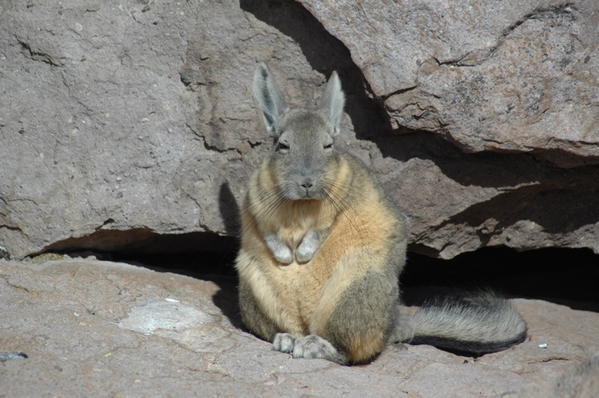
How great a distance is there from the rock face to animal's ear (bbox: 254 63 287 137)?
566 millimetres

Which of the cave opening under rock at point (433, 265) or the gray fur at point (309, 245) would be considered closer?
the gray fur at point (309, 245)

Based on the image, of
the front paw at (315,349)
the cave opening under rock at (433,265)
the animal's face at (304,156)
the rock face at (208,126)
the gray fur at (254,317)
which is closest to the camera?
the front paw at (315,349)

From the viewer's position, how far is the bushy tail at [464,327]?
572cm

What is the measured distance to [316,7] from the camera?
5.82 metres

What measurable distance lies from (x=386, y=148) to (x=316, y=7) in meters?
1.20

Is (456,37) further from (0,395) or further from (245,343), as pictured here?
(0,395)

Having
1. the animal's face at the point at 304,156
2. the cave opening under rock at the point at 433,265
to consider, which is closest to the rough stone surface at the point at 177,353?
the cave opening under rock at the point at 433,265

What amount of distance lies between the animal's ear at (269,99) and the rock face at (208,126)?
57cm

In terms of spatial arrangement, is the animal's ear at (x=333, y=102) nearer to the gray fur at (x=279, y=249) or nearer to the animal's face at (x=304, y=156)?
the animal's face at (x=304, y=156)

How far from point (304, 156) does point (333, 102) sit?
1.67 feet

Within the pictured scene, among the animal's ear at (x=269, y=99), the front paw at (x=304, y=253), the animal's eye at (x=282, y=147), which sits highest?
the animal's ear at (x=269, y=99)

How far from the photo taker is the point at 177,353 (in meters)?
5.00

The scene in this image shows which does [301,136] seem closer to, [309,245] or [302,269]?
[309,245]

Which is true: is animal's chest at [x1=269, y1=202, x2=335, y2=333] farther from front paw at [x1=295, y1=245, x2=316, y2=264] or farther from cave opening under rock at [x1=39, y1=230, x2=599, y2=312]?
cave opening under rock at [x1=39, y1=230, x2=599, y2=312]
